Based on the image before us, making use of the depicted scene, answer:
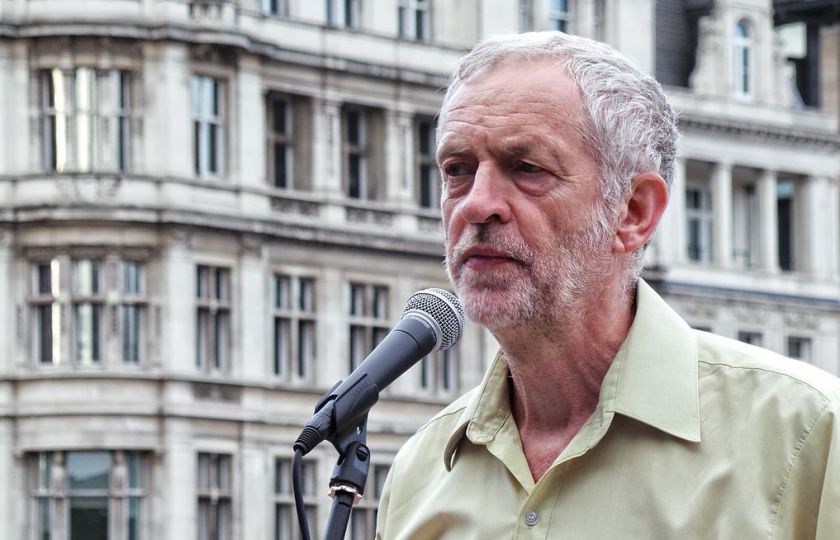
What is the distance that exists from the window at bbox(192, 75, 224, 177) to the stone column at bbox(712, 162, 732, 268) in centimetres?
1071

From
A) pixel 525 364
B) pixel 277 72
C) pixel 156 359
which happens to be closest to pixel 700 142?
pixel 277 72

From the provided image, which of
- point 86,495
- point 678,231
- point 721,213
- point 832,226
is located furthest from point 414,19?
point 86,495

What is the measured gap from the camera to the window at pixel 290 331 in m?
38.2

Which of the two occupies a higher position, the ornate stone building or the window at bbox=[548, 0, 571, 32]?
the window at bbox=[548, 0, 571, 32]

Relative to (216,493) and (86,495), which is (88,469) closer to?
(86,495)

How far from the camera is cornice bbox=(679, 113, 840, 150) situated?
1727 inches

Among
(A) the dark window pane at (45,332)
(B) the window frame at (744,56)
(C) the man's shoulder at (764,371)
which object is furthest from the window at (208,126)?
(C) the man's shoulder at (764,371)

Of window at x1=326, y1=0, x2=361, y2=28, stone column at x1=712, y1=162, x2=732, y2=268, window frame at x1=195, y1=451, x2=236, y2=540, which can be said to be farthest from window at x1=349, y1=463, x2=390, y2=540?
stone column at x1=712, y1=162, x2=732, y2=268

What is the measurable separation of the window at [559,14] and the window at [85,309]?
10.2 meters

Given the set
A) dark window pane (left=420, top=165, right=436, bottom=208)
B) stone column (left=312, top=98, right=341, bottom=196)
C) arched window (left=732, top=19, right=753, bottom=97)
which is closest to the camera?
stone column (left=312, top=98, right=341, bottom=196)

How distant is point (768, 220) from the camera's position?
4488 centimetres

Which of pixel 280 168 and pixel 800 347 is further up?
pixel 280 168

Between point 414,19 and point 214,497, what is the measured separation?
31.0 ft

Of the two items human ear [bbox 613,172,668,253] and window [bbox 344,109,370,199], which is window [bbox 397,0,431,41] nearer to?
window [bbox 344,109,370,199]
